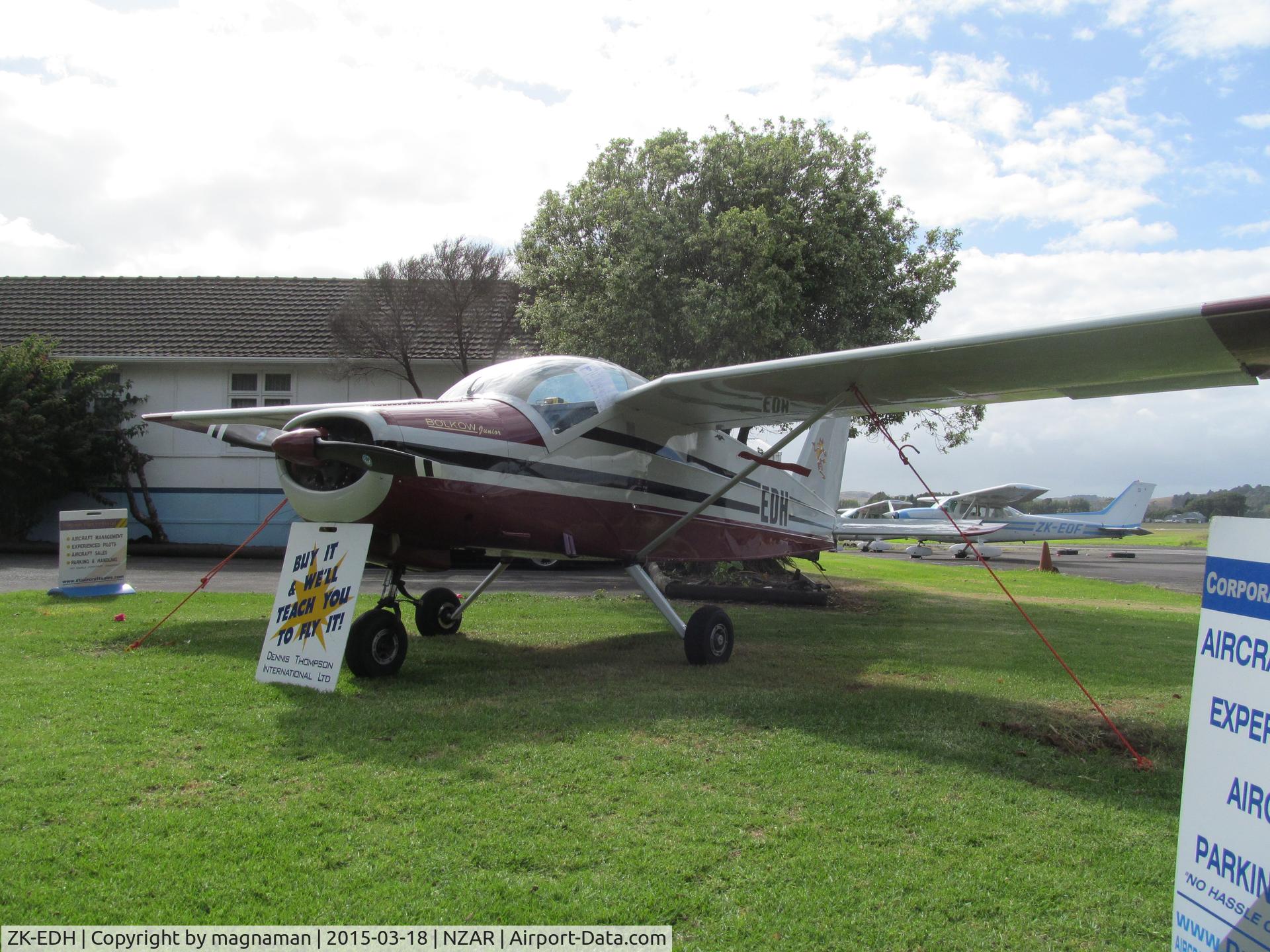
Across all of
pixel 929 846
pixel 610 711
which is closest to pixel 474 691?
pixel 610 711

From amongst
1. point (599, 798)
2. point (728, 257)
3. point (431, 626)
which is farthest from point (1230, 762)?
point (728, 257)

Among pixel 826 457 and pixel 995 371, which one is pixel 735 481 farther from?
pixel 826 457

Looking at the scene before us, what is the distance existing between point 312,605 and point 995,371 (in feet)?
17.2

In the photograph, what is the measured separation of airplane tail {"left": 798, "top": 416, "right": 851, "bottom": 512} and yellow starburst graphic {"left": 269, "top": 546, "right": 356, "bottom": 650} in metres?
6.93

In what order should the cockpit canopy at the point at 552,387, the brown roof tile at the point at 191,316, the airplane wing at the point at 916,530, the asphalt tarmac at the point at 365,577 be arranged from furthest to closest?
the airplane wing at the point at 916,530 → the brown roof tile at the point at 191,316 → the asphalt tarmac at the point at 365,577 → the cockpit canopy at the point at 552,387

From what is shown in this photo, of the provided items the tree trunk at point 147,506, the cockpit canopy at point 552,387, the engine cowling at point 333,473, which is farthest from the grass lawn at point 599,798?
the tree trunk at point 147,506

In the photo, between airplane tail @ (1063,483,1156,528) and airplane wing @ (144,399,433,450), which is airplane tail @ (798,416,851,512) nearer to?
airplane wing @ (144,399,433,450)

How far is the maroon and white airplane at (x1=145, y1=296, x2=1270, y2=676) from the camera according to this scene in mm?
5414

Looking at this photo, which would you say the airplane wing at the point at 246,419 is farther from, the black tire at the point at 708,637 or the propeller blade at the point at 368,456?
the black tire at the point at 708,637

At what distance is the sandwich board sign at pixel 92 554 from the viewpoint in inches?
408

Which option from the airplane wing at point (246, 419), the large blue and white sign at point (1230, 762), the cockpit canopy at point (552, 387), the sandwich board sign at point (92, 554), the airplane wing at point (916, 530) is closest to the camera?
the large blue and white sign at point (1230, 762)

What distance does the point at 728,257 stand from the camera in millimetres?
13086

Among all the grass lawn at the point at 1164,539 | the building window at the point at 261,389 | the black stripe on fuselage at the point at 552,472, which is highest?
the building window at the point at 261,389

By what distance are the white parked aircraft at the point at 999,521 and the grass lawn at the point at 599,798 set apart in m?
24.8
